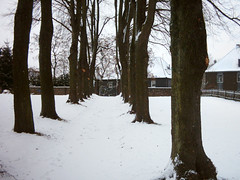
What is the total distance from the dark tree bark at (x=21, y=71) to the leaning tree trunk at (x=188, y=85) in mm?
4444

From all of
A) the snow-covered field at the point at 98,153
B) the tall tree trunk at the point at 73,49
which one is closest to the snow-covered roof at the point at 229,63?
the tall tree trunk at the point at 73,49

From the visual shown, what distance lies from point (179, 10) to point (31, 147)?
457 centimetres

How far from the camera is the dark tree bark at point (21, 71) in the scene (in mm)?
5430

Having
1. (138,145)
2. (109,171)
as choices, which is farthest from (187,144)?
(138,145)

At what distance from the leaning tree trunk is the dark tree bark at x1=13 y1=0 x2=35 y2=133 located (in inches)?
175

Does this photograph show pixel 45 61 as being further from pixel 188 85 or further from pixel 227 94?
pixel 227 94

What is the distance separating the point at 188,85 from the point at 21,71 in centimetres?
474

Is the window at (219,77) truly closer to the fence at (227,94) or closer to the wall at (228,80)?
the wall at (228,80)

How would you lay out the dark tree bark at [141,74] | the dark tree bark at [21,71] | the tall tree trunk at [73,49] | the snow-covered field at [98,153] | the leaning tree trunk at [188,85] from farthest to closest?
the tall tree trunk at [73,49]
the dark tree bark at [141,74]
the dark tree bark at [21,71]
the snow-covered field at [98,153]
the leaning tree trunk at [188,85]

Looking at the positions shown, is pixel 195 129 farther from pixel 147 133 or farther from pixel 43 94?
pixel 43 94

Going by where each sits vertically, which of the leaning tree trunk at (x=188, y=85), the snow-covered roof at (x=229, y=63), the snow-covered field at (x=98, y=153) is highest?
the snow-covered roof at (x=229, y=63)

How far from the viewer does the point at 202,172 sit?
2996 millimetres

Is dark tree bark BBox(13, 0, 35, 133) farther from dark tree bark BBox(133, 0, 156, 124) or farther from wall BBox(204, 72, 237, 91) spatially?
wall BBox(204, 72, 237, 91)

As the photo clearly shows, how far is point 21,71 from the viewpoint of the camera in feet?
17.9
